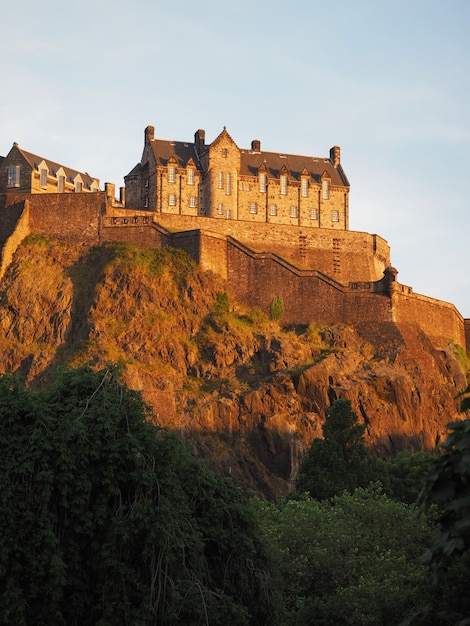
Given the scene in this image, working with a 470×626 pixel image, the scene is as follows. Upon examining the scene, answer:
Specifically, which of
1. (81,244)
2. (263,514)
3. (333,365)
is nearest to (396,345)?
(333,365)

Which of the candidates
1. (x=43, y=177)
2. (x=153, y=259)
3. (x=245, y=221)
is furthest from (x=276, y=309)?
(x=43, y=177)

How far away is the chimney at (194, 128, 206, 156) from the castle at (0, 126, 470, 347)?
0.13m

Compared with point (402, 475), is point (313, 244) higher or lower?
higher

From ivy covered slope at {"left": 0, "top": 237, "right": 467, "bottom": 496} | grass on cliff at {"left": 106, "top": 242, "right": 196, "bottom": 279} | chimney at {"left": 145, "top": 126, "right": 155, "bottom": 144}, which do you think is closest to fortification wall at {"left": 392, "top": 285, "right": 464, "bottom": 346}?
ivy covered slope at {"left": 0, "top": 237, "right": 467, "bottom": 496}

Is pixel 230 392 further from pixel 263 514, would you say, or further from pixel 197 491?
pixel 197 491

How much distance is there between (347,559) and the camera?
4012 centimetres

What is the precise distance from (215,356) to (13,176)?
24.2 m

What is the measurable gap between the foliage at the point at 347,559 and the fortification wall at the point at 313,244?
3577cm

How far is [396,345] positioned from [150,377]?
57.7 ft

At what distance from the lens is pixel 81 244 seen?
77062mm

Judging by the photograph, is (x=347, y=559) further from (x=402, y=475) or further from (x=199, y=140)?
(x=199, y=140)

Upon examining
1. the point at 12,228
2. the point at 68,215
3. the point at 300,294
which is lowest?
the point at 300,294

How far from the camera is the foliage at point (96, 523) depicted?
84.9 feet

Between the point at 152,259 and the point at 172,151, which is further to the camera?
the point at 172,151
